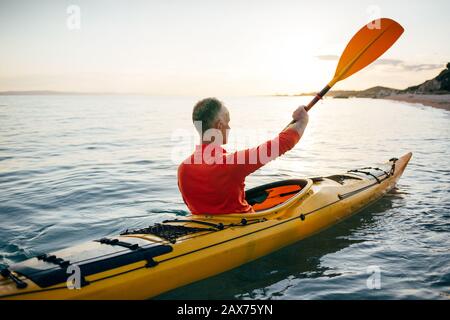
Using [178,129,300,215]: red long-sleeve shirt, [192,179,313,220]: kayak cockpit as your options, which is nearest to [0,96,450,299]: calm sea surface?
[192,179,313,220]: kayak cockpit

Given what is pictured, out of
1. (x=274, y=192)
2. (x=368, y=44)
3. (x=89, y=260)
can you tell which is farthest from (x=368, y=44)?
(x=89, y=260)

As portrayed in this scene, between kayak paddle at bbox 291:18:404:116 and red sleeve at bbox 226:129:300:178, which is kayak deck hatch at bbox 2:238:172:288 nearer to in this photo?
red sleeve at bbox 226:129:300:178

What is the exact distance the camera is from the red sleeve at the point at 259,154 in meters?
3.57

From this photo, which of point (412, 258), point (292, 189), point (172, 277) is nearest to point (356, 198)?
point (292, 189)

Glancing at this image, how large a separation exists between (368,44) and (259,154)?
3067 millimetres

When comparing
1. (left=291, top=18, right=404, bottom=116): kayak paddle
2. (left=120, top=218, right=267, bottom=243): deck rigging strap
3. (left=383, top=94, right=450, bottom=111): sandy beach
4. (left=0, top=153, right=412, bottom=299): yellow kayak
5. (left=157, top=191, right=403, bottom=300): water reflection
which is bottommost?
(left=157, top=191, right=403, bottom=300): water reflection

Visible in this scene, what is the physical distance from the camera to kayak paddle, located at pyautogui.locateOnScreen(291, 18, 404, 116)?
5484 mm

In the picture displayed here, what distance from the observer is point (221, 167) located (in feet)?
11.9

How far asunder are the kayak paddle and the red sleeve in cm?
223

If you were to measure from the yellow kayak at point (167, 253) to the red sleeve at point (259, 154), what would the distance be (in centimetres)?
75

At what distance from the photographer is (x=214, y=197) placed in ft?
13.0

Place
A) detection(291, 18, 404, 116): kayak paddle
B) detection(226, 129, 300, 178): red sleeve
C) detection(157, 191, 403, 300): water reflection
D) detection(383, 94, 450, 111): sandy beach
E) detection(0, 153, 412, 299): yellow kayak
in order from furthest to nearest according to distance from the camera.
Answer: detection(383, 94, 450, 111): sandy beach, detection(291, 18, 404, 116): kayak paddle, detection(157, 191, 403, 300): water reflection, detection(226, 129, 300, 178): red sleeve, detection(0, 153, 412, 299): yellow kayak

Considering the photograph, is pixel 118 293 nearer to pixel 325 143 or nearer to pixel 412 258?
pixel 412 258
